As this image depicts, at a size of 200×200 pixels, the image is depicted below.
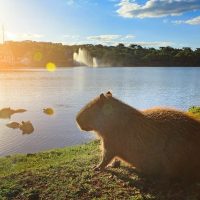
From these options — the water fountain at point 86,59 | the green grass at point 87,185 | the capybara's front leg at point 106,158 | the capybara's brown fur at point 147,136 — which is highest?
the water fountain at point 86,59

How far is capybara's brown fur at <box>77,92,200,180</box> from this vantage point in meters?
7.74

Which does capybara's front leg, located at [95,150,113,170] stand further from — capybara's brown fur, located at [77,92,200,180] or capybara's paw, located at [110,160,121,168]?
capybara's paw, located at [110,160,121,168]

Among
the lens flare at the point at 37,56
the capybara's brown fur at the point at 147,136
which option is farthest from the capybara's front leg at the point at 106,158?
the lens flare at the point at 37,56

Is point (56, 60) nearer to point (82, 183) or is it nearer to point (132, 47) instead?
point (132, 47)

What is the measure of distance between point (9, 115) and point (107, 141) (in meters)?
27.9

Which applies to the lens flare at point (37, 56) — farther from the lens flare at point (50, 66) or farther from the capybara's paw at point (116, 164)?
the capybara's paw at point (116, 164)

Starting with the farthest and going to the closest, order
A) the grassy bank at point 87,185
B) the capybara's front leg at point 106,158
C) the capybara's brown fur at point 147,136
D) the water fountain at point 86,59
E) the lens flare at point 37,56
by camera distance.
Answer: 1. the water fountain at point 86,59
2. the lens flare at point 37,56
3. the capybara's front leg at point 106,158
4. the capybara's brown fur at point 147,136
5. the grassy bank at point 87,185

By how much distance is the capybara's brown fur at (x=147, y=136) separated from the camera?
25.4ft

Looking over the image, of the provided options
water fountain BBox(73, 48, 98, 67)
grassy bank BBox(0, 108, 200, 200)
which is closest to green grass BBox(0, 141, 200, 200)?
grassy bank BBox(0, 108, 200, 200)

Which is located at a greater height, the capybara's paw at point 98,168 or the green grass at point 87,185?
the capybara's paw at point 98,168

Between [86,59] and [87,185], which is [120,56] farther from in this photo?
[87,185]

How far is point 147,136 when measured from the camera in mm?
8164

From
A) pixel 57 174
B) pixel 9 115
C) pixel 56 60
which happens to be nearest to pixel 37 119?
pixel 9 115

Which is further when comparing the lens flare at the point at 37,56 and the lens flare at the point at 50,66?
the lens flare at the point at 37,56
